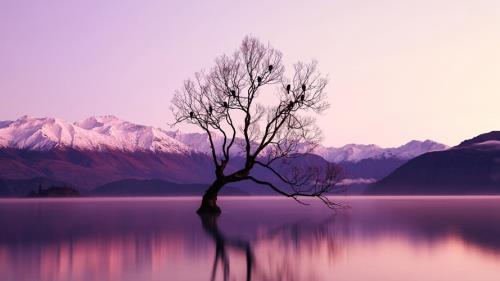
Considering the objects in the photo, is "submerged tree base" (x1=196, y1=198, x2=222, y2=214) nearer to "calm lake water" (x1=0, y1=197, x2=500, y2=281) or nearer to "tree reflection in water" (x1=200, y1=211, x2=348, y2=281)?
"tree reflection in water" (x1=200, y1=211, x2=348, y2=281)

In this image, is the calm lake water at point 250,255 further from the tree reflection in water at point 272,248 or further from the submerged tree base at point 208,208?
the submerged tree base at point 208,208

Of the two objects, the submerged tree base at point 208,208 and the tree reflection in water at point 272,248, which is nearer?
the tree reflection in water at point 272,248

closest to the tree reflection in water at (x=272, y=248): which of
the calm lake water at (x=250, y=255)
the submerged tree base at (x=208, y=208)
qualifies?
the calm lake water at (x=250, y=255)

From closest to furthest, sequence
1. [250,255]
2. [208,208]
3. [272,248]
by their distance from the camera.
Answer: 1. [250,255]
2. [272,248]
3. [208,208]

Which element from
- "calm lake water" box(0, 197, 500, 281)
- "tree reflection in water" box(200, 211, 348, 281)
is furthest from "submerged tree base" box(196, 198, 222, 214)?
"calm lake water" box(0, 197, 500, 281)

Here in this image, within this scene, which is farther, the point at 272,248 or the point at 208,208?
the point at 208,208

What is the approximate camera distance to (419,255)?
2322 cm

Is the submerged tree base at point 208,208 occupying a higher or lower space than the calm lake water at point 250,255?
higher

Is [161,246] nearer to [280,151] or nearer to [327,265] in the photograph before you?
[327,265]

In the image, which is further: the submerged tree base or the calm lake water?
the submerged tree base

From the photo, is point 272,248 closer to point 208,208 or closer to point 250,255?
point 250,255

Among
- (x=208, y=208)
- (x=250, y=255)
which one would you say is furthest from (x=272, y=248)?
(x=208, y=208)

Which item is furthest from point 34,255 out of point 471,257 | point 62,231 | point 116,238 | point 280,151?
point 280,151

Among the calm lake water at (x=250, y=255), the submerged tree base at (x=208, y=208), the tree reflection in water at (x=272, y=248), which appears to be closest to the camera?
the calm lake water at (x=250, y=255)
